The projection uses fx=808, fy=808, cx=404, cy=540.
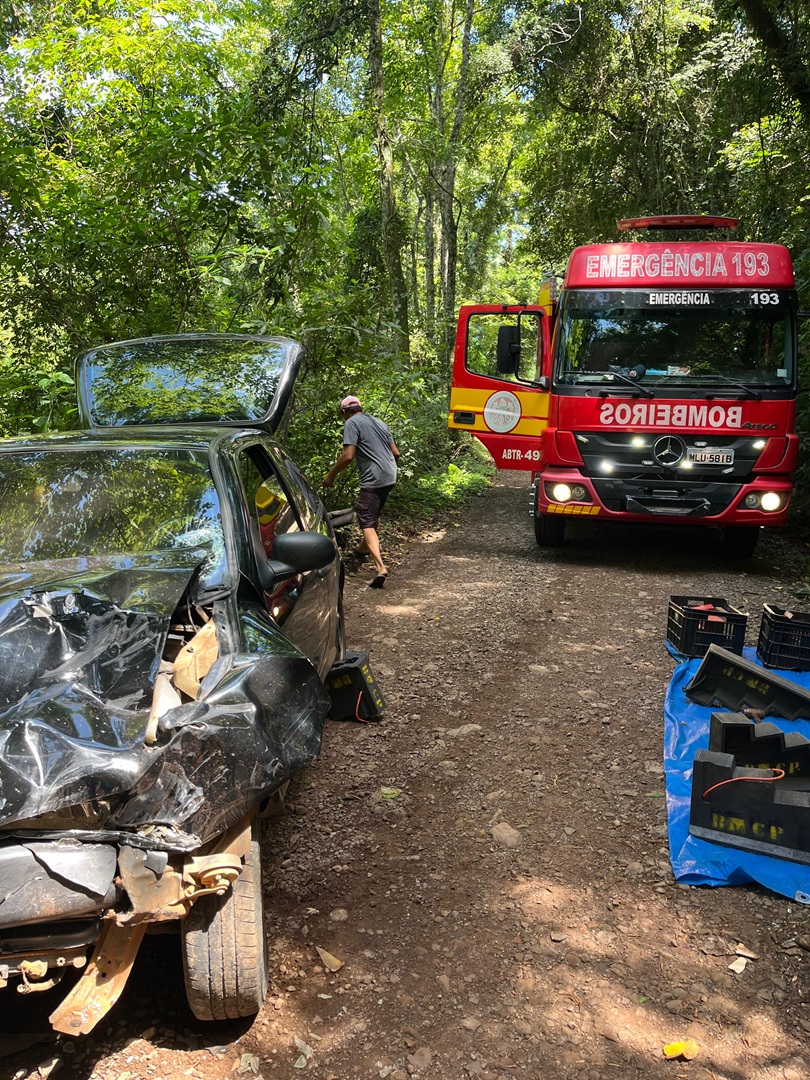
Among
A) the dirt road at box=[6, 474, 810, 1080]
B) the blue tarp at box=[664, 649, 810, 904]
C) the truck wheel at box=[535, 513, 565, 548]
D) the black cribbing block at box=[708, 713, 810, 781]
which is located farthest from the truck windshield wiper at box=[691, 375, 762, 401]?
the black cribbing block at box=[708, 713, 810, 781]

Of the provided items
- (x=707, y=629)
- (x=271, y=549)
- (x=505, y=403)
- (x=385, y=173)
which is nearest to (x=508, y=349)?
(x=505, y=403)

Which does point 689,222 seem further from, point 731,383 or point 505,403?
point 505,403

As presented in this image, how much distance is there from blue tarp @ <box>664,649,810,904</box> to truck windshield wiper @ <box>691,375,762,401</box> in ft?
13.8

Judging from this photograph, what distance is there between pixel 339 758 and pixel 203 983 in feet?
6.81

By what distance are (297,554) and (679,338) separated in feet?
19.7

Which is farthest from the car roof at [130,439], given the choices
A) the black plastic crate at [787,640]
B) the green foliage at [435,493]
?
the green foliage at [435,493]

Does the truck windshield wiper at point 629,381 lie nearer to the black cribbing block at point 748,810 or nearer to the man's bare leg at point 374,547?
the man's bare leg at point 374,547

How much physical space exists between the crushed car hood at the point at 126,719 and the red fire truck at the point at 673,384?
5.90m

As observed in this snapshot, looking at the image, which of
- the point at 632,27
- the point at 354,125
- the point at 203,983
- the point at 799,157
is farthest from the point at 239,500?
the point at 354,125

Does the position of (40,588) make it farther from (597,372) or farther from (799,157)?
(799,157)

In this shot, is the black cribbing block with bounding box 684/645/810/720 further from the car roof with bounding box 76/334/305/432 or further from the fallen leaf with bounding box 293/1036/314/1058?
the fallen leaf with bounding box 293/1036/314/1058

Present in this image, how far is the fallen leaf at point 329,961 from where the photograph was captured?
9.12 ft

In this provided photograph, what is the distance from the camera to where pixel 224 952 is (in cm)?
227

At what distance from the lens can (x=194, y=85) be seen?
997 cm
